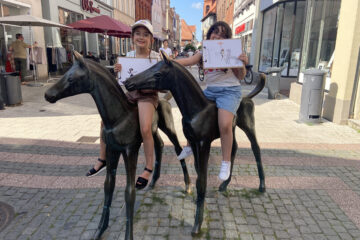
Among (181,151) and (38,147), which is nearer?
(181,151)

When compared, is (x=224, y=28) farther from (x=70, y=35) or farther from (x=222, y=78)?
(x=70, y=35)

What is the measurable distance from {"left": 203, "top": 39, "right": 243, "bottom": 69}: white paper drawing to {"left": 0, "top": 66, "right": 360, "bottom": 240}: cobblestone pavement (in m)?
1.60

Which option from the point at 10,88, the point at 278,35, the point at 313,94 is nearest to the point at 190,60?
the point at 313,94

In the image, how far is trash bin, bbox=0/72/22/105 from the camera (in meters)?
7.66

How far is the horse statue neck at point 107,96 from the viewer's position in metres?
2.26

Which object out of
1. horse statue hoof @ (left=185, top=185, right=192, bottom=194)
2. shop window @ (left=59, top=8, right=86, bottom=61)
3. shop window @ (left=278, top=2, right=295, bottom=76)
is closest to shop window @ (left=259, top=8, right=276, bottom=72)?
shop window @ (left=278, top=2, right=295, bottom=76)

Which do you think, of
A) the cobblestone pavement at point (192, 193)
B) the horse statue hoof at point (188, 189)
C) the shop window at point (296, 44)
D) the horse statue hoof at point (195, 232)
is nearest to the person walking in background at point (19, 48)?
the cobblestone pavement at point (192, 193)

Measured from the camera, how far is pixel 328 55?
27.3 feet

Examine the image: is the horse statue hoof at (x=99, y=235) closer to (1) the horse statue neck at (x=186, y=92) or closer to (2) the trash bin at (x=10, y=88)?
(1) the horse statue neck at (x=186, y=92)

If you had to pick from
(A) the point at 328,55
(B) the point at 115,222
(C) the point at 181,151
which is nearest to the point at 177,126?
(C) the point at 181,151

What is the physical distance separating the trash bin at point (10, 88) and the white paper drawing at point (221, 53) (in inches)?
285

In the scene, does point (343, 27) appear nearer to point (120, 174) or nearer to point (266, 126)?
point (266, 126)

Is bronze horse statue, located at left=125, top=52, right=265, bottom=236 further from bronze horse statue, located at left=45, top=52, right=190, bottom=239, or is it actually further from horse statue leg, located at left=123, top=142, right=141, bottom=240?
horse statue leg, located at left=123, top=142, right=141, bottom=240

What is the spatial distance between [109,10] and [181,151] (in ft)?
74.8
